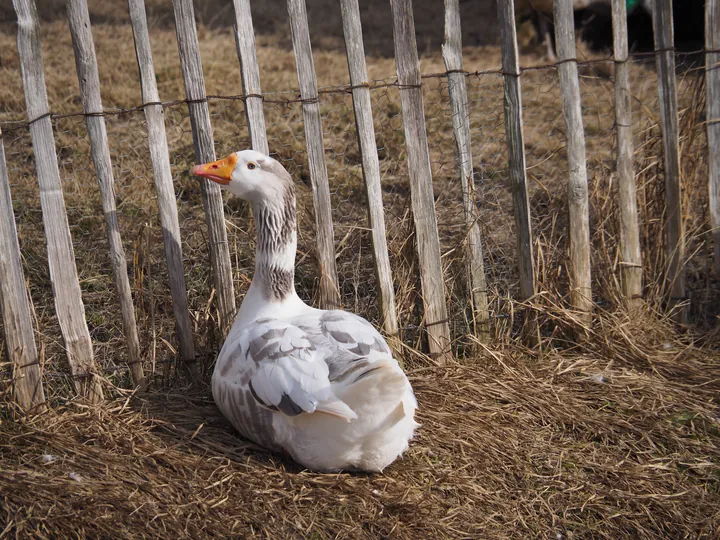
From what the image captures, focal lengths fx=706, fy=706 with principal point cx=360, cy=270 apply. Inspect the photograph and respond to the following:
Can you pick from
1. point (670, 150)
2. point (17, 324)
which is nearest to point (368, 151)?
point (670, 150)

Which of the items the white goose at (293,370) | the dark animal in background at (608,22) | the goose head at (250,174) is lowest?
the white goose at (293,370)

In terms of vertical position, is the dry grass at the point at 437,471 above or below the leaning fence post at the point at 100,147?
below

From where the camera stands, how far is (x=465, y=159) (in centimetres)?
377

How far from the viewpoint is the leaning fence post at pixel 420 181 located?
3.60 meters

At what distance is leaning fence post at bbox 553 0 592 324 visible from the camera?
3.78m

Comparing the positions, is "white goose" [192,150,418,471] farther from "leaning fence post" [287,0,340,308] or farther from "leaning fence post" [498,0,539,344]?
"leaning fence post" [498,0,539,344]

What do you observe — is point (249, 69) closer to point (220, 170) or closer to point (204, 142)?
point (204, 142)

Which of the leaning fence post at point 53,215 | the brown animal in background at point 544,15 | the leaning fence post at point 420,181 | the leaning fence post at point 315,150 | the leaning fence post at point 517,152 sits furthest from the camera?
the brown animal in background at point 544,15

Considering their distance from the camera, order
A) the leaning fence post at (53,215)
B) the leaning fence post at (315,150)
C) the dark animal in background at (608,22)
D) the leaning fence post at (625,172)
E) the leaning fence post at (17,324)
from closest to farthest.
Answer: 1. the leaning fence post at (53,215)
2. the leaning fence post at (17,324)
3. the leaning fence post at (315,150)
4. the leaning fence post at (625,172)
5. the dark animal in background at (608,22)

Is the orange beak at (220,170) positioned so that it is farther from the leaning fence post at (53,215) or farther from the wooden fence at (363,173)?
the leaning fence post at (53,215)

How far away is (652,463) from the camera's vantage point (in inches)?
121

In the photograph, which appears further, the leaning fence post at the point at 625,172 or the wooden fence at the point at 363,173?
the leaning fence post at the point at 625,172

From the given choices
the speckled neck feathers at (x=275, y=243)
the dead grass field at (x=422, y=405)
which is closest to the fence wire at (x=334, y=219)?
the dead grass field at (x=422, y=405)

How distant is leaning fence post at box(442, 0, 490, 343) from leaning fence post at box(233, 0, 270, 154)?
977 millimetres
